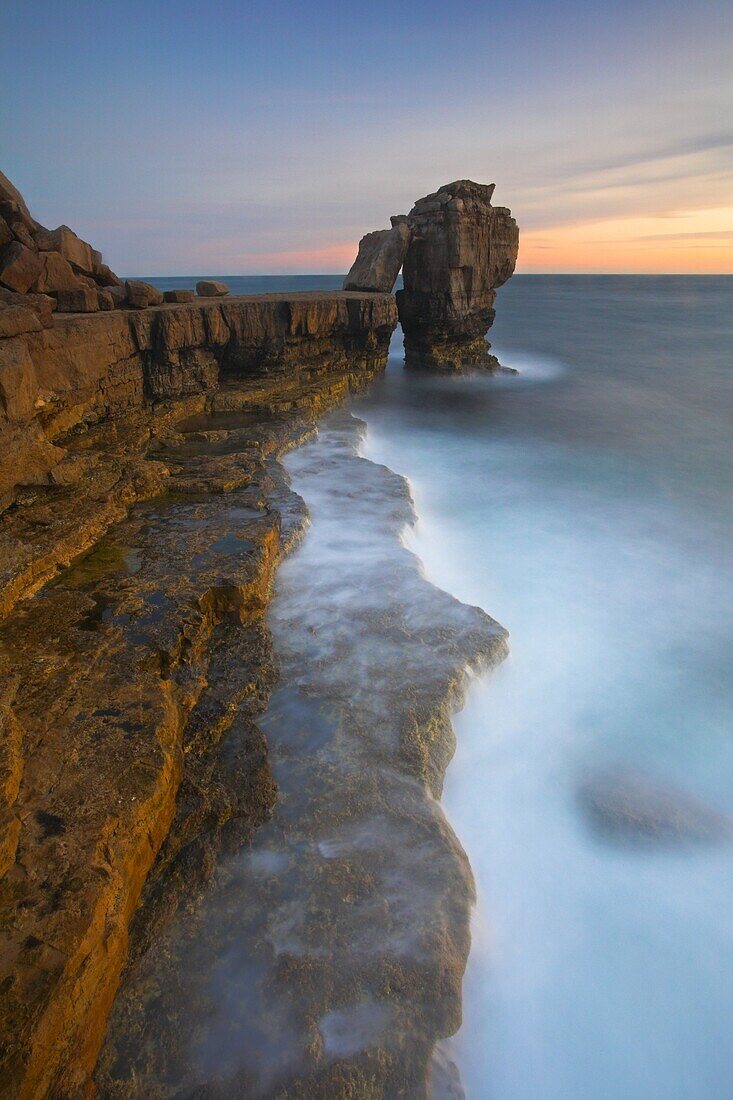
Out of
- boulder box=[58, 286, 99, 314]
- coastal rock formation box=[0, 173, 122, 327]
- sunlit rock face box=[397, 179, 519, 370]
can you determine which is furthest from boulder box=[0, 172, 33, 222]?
sunlit rock face box=[397, 179, 519, 370]

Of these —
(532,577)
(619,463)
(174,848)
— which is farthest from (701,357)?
(174,848)

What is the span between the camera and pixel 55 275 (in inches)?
361

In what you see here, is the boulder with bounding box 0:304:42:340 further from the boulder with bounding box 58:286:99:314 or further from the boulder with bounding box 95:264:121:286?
the boulder with bounding box 95:264:121:286

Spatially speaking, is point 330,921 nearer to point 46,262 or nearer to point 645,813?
point 645,813

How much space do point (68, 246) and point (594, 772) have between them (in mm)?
10680

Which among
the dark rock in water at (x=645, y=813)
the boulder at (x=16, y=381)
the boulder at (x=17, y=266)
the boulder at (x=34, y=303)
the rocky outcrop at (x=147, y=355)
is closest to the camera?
the dark rock in water at (x=645, y=813)

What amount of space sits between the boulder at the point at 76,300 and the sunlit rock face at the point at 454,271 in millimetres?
11694

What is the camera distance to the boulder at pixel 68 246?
30.2 ft

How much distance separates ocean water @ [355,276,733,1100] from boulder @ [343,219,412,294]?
753 centimetres

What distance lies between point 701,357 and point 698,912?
27000mm

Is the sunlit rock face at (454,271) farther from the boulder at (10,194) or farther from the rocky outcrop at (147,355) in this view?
the boulder at (10,194)

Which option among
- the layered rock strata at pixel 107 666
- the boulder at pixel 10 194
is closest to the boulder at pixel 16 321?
the layered rock strata at pixel 107 666

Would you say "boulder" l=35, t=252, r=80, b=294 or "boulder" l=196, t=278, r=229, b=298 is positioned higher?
"boulder" l=35, t=252, r=80, b=294

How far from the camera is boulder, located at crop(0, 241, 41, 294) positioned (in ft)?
25.7
